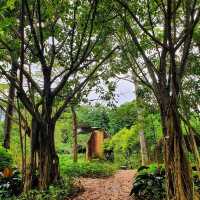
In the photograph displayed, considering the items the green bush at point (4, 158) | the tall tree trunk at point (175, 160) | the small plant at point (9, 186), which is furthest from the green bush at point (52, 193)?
the green bush at point (4, 158)

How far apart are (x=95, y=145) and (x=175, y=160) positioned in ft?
65.4

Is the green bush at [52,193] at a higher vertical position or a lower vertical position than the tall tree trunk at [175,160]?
lower

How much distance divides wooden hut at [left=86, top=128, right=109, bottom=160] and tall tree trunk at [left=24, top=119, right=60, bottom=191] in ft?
48.6

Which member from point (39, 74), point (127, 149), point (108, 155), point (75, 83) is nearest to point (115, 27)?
point (75, 83)

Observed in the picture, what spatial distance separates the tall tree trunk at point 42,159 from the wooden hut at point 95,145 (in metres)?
14.8

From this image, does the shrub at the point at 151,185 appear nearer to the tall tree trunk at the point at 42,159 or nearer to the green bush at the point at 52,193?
the green bush at the point at 52,193

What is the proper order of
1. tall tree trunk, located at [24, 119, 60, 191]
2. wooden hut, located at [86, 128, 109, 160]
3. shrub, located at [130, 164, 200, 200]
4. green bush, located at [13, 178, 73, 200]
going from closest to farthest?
shrub, located at [130, 164, 200, 200], green bush, located at [13, 178, 73, 200], tall tree trunk, located at [24, 119, 60, 191], wooden hut, located at [86, 128, 109, 160]

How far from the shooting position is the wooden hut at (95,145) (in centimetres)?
2465

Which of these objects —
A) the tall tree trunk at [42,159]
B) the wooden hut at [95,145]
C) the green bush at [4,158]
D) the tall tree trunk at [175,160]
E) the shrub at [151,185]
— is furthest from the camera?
the wooden hut at [95,145]

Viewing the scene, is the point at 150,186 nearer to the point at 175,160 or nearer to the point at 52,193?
the point at 175,160

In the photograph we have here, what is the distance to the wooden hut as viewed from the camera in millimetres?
24653

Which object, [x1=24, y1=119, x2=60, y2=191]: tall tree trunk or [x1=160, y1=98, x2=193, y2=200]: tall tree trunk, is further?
[x1=24, y1=119, x2=60, y2=191]: tall tree trunk

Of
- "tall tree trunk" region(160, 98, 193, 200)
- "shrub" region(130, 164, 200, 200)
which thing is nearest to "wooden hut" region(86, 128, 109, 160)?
"shrub" region(130, 164, 200, 200)

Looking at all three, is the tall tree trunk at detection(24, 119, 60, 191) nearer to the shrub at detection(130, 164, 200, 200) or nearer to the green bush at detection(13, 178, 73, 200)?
the green bush at detection(13, 178, 73, 200)
